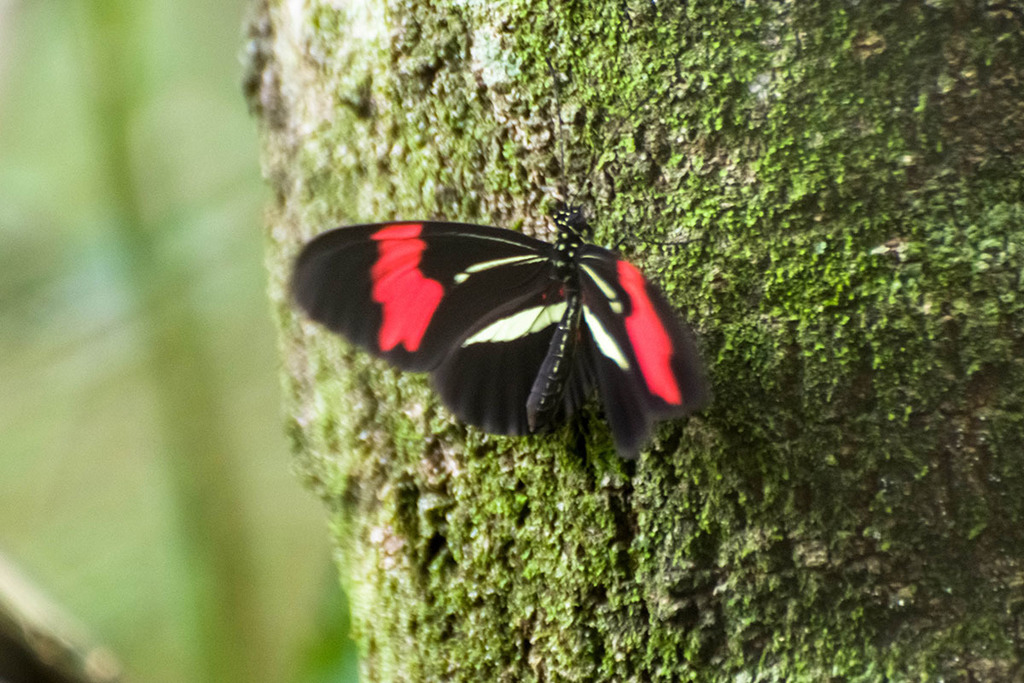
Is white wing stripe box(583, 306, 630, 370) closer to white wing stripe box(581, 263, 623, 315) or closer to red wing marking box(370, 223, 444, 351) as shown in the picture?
white wing stripe box(581, 263, 623, 315)

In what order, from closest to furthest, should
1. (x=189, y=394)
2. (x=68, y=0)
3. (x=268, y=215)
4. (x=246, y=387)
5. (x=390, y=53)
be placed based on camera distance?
(x=390, y=53), (x=268, y=215), (x=68, y=0), (x=189, y=394), (x=246, y=387)

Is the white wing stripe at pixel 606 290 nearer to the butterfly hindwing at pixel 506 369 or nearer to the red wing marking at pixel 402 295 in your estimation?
the butterfly hindwing at pixel 506 369

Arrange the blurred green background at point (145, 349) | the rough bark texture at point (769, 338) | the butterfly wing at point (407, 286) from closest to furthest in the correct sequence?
1. the rough bark texture at point (769, 338)
2. the butterfly wing at point (407, 286)
3. the blurred green background at point (145, 349)

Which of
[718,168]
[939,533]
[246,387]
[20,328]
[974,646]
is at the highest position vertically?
[718,168]

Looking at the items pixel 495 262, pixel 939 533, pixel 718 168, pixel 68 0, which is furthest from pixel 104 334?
pixel 939 533

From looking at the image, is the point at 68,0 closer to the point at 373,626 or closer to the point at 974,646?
the point at 373,626

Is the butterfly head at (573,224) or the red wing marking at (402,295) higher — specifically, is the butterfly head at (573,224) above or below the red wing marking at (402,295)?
above

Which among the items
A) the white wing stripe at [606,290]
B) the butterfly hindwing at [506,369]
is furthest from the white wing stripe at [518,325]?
the white wing stripe at [606,290]
